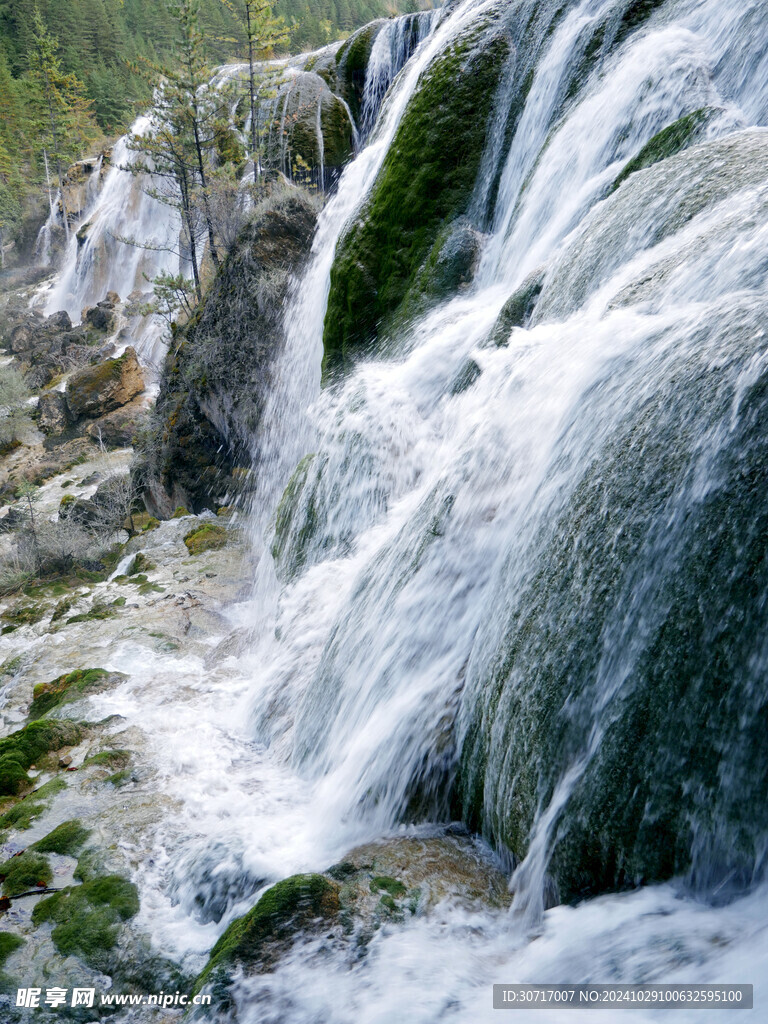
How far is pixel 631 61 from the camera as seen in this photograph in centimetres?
596

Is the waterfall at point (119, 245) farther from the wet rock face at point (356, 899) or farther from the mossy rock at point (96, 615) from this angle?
the wet rock face at point (356, 899)

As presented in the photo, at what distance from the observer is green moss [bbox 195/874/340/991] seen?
2.80 m

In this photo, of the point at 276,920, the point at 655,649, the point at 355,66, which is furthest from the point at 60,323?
the point at 655,649

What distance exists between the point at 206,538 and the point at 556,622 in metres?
8.70

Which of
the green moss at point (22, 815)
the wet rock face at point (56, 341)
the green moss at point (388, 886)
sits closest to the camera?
the green moss at point (388, 886)

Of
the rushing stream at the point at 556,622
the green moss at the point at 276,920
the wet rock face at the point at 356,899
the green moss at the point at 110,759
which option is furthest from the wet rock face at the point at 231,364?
the green moss at the point at 276,920

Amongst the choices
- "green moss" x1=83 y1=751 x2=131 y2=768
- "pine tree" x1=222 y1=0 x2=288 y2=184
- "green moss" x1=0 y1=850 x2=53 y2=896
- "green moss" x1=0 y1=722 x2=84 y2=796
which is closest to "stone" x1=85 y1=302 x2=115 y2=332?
"pine tree" x1=222 y1=0 x2=288 y2=184

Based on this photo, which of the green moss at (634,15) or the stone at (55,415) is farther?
the stone at (55,415)

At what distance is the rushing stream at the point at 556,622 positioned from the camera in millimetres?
2199

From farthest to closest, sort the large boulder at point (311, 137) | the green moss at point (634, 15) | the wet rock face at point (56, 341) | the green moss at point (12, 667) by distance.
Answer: the wet rock face at point (56, 341)
the large boulder at point (311, 137)
the green moss at point (12, 667)
the green moss at point (634, 15)

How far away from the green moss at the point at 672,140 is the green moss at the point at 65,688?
6083 mm

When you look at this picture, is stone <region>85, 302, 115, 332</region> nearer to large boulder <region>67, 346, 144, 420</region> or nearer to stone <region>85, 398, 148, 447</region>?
large boulder <region>67, 346, 144, 420</region>

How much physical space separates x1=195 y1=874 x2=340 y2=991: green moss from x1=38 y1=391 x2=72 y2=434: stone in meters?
21.6

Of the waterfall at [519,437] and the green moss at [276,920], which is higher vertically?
the waterfall at [519,437]
